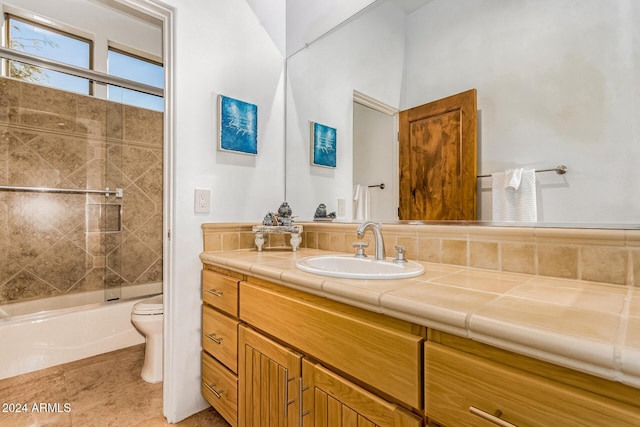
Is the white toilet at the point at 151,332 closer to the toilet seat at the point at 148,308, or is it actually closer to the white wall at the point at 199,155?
the toilet seat at the point at 148,308

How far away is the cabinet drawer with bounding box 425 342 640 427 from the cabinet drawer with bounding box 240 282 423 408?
0.04 m

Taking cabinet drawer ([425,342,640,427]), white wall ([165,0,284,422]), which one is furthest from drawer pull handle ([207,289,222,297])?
cabinet drawer ([425,342,640,427])

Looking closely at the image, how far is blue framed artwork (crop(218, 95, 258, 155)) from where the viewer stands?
1.57 meters

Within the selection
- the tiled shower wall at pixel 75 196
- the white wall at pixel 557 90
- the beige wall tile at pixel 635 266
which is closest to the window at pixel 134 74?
the tiled shower wall at pixel 75 196

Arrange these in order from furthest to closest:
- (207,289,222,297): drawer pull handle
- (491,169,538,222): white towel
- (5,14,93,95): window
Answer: (5,14,93,95): window → (207,289,222,297): drawer pull handle → (491,169,538,222): white towel

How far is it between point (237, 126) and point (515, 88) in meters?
1.26

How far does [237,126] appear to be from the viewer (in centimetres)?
163

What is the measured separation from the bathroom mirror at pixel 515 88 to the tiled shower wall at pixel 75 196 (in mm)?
2079

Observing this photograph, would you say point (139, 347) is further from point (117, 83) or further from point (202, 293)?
point (117, 83)

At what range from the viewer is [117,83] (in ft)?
7.98

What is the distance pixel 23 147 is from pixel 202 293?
204 centimetres

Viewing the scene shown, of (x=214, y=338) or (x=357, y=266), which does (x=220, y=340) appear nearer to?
(x=214, y=338)

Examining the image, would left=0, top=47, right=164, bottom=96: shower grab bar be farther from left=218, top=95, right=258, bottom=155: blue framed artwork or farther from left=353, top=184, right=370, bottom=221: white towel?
left=353, top=184, right=370, bottom=221: white towel

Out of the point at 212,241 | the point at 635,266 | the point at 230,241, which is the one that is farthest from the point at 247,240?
the point at 635,266
